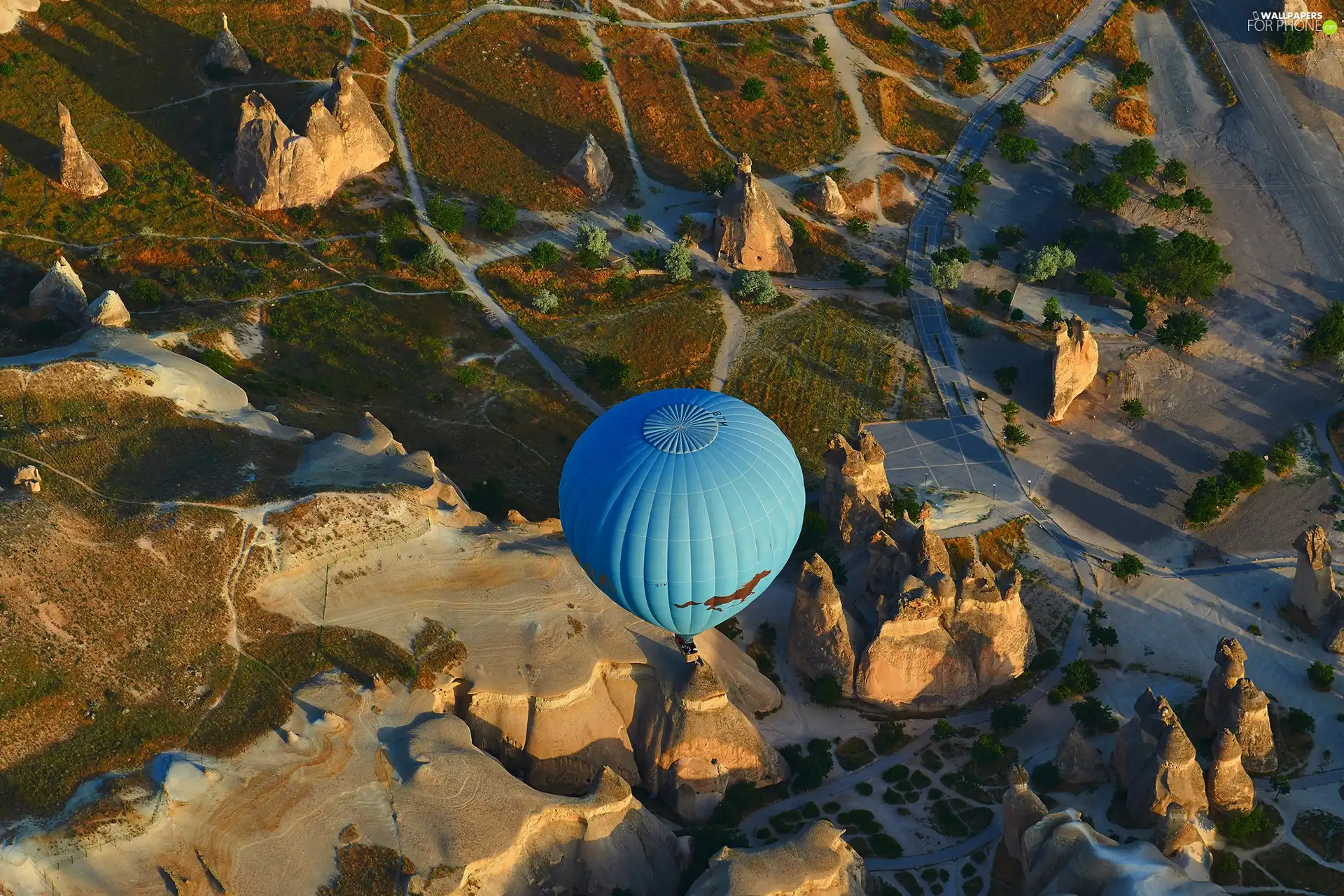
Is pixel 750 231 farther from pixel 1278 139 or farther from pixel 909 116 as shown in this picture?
pixel 1278 139

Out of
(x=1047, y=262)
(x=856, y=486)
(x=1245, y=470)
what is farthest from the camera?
(x=1047, y=262)

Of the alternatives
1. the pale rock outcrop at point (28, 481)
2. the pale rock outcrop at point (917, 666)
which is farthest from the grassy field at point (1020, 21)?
the pale rock outcrop at point (28, 481)

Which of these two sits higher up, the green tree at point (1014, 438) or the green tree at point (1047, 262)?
the green tree at point (1047, 262)

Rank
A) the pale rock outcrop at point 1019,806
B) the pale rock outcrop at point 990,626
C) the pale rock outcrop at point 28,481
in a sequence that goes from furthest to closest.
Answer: the pale rock outcrop at point 990,626
the pale rock outcrop at point 28,481
the pale rock outcrop at point 1019,806

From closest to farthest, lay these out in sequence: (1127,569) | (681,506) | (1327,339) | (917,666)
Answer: (681,506)
(917,666)
(1127,569)
(1327,339)

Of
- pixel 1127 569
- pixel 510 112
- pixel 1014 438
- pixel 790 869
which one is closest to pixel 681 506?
pixel 790 869

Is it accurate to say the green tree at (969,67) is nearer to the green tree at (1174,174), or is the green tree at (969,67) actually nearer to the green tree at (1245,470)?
the green tree at (1174,174)
